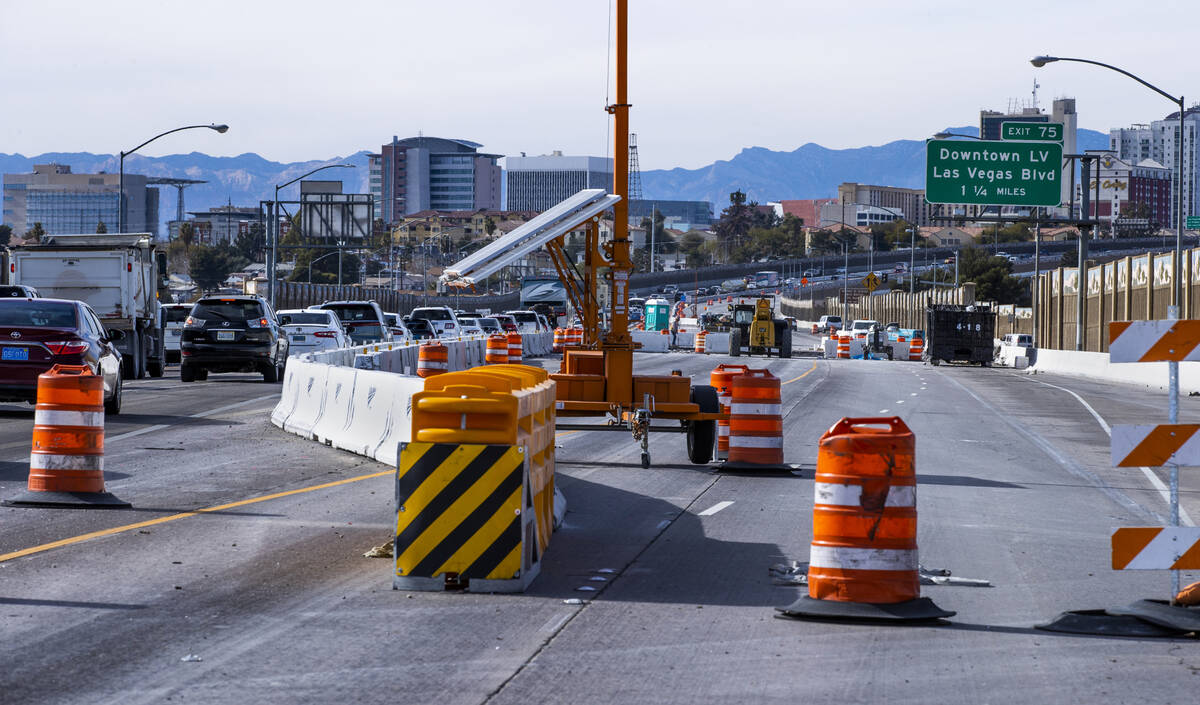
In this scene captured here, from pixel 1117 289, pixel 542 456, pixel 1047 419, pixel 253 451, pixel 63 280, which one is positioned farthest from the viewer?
pixel 1117 289

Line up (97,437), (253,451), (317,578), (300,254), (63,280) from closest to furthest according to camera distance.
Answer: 1. (317,578)
2. (97,437)
3. (253,451)
4. (63,280)
5. (300,254)

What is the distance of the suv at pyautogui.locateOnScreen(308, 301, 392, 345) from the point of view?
42219 millimetres

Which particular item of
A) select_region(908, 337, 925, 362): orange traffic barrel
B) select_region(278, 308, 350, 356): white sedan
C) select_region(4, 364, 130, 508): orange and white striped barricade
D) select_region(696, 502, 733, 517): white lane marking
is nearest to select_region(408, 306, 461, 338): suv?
select_region(278, 308, 350, 356): white sedan

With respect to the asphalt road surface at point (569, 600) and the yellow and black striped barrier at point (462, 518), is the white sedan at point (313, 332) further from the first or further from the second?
the yellow and black striped barrier at point (462, 518)

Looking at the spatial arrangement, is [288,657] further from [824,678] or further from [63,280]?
[63,280]

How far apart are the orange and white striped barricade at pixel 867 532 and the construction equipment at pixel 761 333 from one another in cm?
5836

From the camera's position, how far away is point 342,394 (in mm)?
19109

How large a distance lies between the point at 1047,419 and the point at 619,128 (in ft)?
41.7

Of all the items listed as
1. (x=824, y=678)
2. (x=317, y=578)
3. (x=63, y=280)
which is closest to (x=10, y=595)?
(x=317, y=578)

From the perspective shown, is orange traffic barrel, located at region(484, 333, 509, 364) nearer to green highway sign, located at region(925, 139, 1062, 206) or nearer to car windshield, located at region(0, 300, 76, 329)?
car windshield, located at region(0, 300, 76, 329)

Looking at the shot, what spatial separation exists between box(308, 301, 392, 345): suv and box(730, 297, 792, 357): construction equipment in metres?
26.9

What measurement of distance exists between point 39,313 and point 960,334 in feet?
153

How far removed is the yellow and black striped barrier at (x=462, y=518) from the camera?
902cm

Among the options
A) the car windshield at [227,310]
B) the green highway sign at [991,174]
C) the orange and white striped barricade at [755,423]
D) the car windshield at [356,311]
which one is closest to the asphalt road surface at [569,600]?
the orange and white striped barricade at [755,423]
